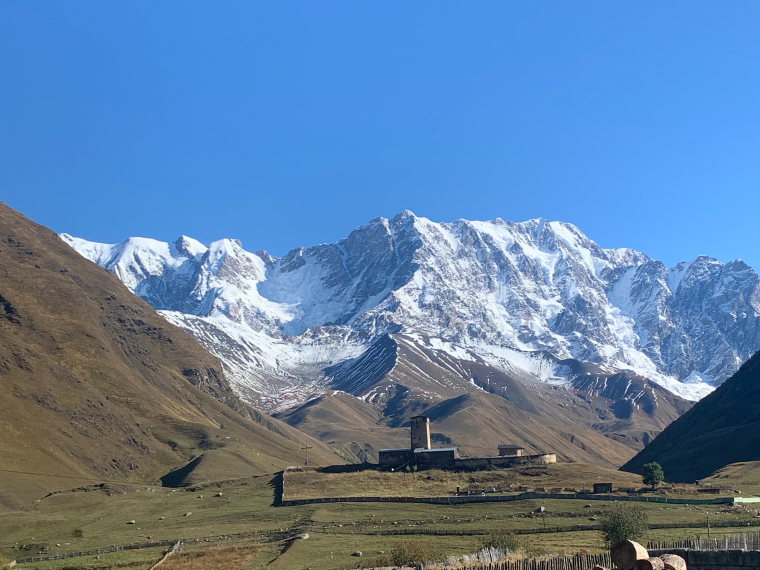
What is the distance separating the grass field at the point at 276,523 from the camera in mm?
92500

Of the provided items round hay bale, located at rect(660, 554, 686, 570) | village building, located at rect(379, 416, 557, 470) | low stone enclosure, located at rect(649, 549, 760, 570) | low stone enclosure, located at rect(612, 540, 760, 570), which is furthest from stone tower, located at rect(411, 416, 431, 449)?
round hay bale, located at rect(660, 554, 686, 570)

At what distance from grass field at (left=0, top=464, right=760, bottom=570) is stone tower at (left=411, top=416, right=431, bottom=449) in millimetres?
23678

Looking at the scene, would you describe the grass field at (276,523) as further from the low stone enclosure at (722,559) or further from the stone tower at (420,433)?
the low stone enclosure at (722,559)

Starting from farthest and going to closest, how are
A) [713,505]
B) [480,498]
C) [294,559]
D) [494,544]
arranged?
[480,498]
[713,505]
[294,559]
[494,544]

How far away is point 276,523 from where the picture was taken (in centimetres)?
12012

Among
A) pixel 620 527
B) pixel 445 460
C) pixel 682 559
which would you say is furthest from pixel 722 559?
pixel 445 460

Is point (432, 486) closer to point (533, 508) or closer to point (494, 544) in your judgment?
point (533, 508)

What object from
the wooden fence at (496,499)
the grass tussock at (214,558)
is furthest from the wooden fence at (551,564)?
the wooden fence at (496,499)

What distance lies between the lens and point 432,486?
5822 inches

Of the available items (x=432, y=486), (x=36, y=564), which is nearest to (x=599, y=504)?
(x=432, y=486)

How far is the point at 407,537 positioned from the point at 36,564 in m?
41.2

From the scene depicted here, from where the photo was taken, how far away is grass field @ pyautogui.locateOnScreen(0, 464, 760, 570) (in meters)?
92.5

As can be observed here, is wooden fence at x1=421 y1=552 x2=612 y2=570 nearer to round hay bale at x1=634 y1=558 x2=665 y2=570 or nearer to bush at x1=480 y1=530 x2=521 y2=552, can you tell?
round hay bale at x1=634 y1=558 x2=665 y2=570

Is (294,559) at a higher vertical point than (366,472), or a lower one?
lower
